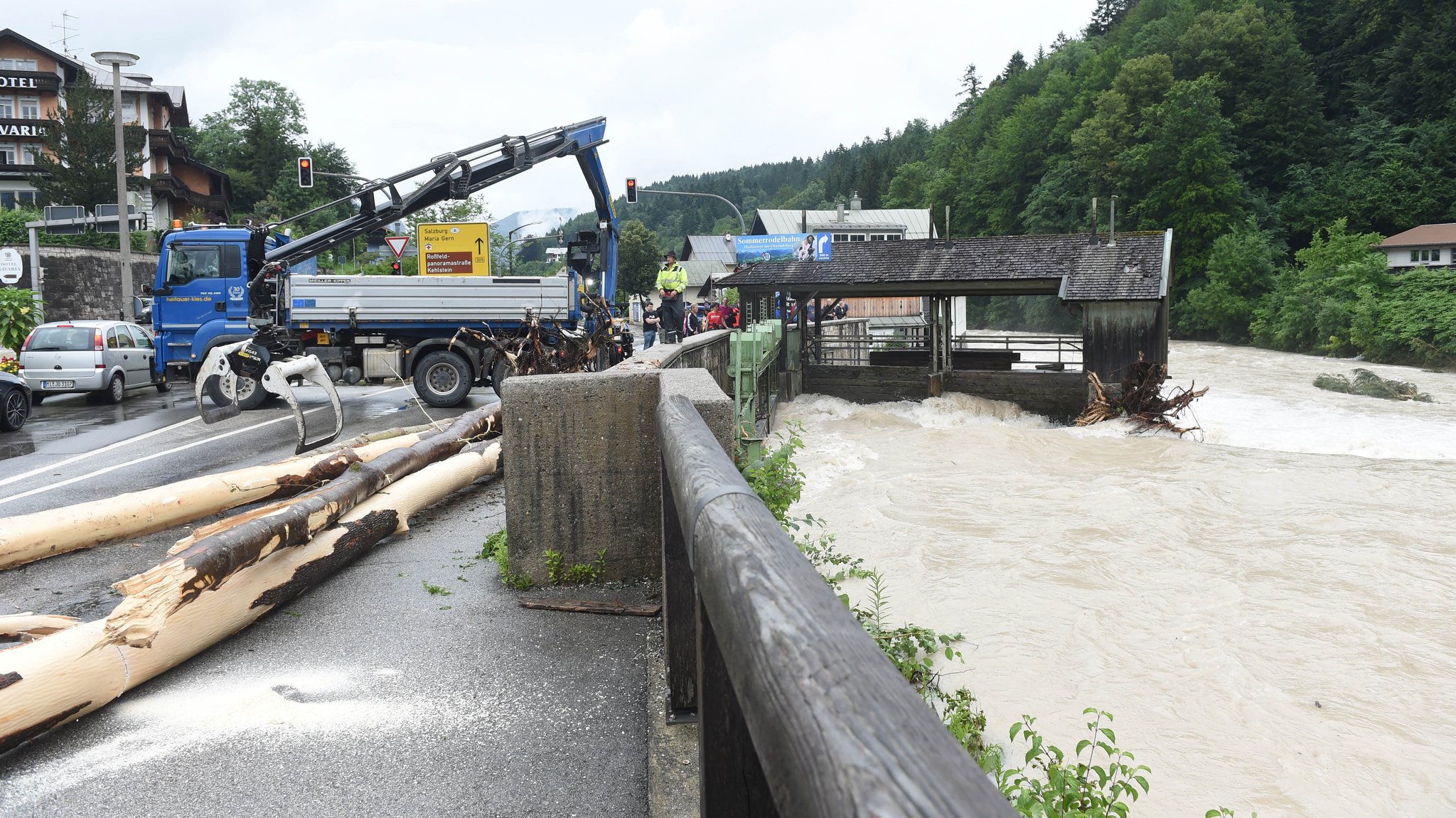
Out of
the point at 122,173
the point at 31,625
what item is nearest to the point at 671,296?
the point at 122,173

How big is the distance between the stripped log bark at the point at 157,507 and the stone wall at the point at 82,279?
3264cm

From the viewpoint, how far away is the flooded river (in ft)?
22.7

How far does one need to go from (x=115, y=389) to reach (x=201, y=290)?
2565 millimetres

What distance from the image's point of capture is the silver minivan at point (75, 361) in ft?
59.0

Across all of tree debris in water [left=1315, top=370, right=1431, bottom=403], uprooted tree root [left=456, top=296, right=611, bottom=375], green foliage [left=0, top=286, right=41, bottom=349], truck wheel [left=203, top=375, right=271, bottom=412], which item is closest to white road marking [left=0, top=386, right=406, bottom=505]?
truck wheel [left=203, top=375, right=271, bottom=412]

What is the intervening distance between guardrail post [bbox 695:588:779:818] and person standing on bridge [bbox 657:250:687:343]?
68.7ft

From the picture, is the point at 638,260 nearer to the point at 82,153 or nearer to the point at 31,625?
the point at 82,153

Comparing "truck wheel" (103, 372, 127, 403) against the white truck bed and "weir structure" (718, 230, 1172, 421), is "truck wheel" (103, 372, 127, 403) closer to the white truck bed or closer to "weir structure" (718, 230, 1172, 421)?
the white truck bed

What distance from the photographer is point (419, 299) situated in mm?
17047

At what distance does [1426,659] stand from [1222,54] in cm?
6261

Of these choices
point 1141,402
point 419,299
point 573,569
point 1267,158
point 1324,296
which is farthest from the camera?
point 1267,158

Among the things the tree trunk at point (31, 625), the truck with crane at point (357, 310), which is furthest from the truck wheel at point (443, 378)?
the tree trunk at point (31, 625)

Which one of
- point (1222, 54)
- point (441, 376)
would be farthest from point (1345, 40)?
point (441, 376)

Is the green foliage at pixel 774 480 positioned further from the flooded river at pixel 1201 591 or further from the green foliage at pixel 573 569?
the flooded river at pixel 1201 591
